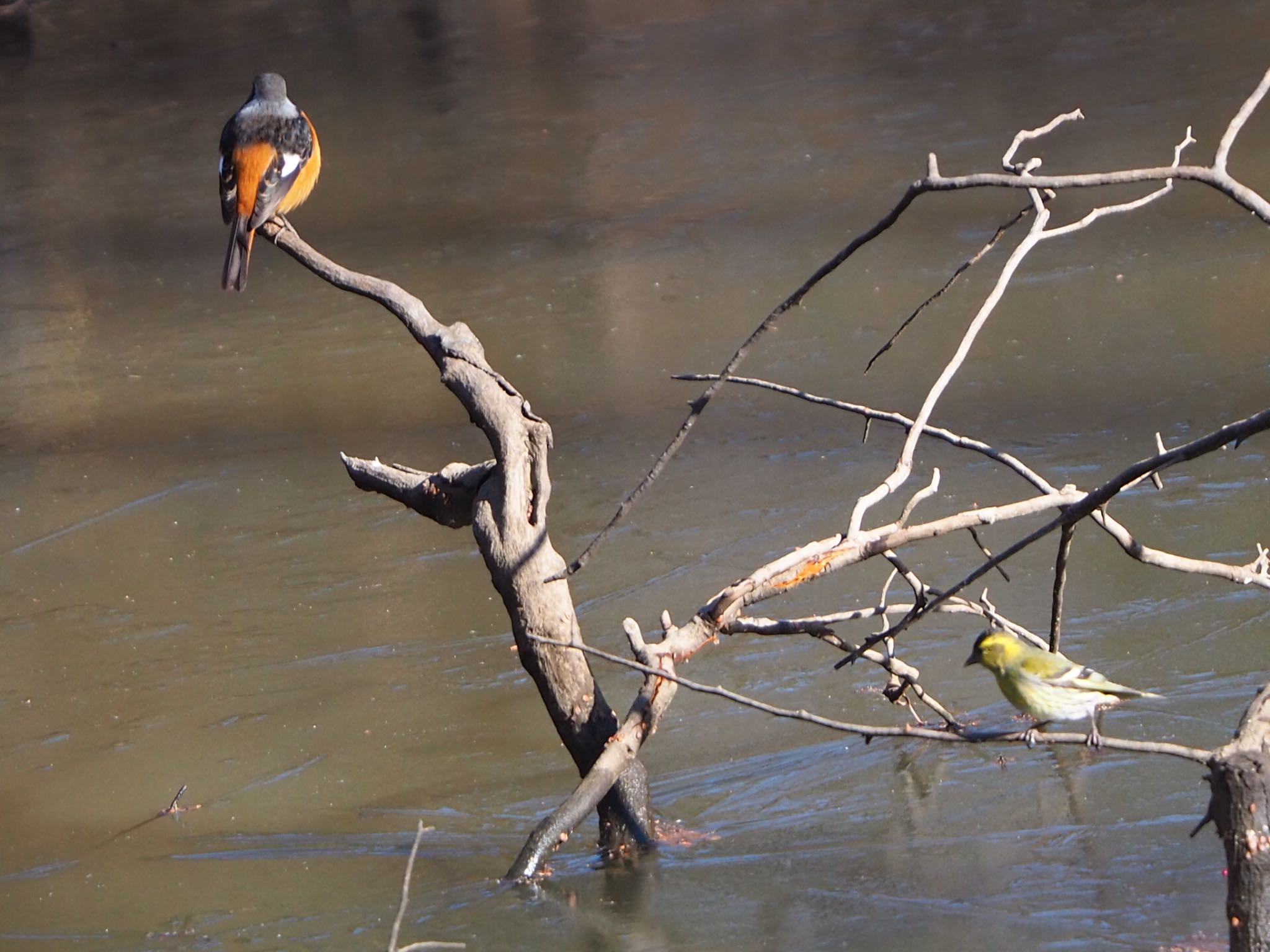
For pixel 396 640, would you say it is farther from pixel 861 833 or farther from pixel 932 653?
pixel 861 833

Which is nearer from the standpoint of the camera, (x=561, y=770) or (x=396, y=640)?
(x=561, y=770)

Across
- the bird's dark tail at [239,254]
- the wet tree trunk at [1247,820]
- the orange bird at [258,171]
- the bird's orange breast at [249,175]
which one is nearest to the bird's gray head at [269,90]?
the orange bird at [258,171]

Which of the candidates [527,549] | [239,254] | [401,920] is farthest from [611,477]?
[401,920]

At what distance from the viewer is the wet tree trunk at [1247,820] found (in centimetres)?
219

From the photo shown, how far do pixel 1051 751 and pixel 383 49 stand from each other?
41.5 feet

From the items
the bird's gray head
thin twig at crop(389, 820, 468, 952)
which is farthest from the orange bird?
thin twig at crop(389, 820, 468, 952)

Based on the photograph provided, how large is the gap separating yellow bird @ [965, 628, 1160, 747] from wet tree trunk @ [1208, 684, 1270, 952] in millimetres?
583

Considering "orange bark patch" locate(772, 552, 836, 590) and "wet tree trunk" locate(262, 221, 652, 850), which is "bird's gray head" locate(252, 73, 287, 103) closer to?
"wet tree trunk" locate(262, 221, 652, 850)

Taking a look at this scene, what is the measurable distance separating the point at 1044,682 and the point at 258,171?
298 cm

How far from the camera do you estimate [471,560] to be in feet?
18.5

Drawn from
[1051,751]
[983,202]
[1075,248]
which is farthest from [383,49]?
[1051,751]

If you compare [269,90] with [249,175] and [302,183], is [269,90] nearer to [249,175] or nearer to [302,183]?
[302,183]

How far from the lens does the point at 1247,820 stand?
2205 mm

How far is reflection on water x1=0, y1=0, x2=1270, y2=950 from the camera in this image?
11.3 ft
